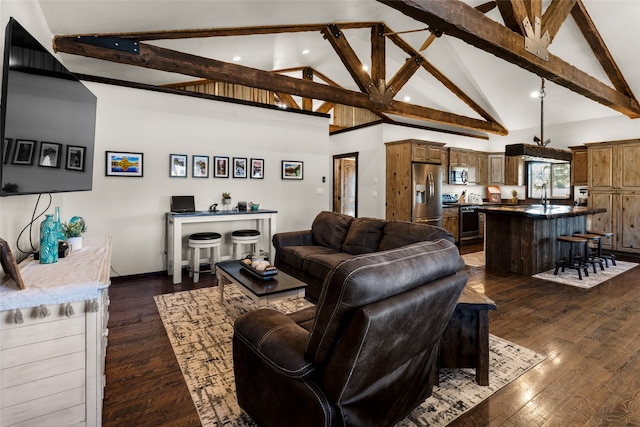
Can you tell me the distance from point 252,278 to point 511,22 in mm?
3858

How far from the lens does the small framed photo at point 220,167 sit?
17.4 ft

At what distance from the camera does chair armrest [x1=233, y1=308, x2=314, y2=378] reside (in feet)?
4.53

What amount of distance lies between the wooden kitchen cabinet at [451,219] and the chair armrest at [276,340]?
6252 millimetres

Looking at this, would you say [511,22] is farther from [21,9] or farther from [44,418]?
[44,418]

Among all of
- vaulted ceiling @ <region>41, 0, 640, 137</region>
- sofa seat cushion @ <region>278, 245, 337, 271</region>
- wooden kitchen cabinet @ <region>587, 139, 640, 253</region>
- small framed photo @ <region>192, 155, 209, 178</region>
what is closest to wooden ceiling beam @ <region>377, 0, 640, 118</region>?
vaulted ceiling @ <region>41, 0, 640, 137</region>

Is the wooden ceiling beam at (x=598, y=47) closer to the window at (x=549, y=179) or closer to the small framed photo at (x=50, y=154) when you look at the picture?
the window at (x=549, y=179)

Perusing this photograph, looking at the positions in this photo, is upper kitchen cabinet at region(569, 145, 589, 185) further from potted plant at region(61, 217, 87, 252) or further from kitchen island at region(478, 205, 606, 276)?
potted plant at region(61, 217, 87, 252)

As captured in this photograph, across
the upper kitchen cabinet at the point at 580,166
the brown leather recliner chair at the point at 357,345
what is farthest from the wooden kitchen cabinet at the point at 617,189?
the brown leather recliner chair at the point at 357,345

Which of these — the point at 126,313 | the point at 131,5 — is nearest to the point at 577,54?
the point at 131,5

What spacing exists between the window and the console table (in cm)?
675

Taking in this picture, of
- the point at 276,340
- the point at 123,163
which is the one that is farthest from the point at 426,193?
the point at 276,340

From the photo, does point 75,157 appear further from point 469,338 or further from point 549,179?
point 549,179

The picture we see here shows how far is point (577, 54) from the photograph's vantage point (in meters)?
5.45

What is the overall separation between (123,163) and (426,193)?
5.44 meters
